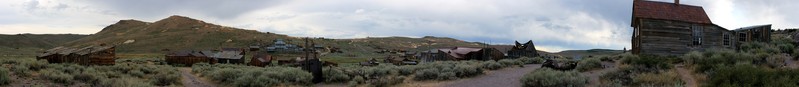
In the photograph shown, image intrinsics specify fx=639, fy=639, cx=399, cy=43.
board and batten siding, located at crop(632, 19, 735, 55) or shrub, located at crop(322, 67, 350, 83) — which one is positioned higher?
board and batten siding, located at crop(632, 19, 735, 55)

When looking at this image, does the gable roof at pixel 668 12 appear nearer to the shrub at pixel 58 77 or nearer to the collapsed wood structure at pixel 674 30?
the collapsed wood structure at pixel 674 30

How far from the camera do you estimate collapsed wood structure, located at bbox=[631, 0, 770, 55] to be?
25.0 metres

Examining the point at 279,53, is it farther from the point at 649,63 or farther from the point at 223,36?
the point at 649,63

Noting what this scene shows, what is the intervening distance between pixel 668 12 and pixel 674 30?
798 mm

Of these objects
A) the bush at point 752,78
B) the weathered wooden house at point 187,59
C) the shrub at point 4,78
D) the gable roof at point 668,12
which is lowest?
the weathered wooden house at point 187,59

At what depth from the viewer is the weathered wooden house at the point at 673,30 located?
24969mm

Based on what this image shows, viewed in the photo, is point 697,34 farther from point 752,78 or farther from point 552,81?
point 752,78

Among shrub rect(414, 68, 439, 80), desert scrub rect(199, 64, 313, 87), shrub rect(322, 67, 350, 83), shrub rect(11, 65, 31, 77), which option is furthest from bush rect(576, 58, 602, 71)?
shrub rect(11, 65, 31, 77)

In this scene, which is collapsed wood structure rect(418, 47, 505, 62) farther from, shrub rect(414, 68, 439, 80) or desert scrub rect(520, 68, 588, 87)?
desert scrub rect(520, 68, 588, 87)

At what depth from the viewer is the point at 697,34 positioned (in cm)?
2575

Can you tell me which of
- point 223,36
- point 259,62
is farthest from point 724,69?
point 223,36

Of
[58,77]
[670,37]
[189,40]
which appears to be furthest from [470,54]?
[189,40]

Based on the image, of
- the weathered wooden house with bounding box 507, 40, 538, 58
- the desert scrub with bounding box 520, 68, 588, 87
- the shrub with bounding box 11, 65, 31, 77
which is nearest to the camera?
the desert scrub with bounding box 520, 68, 588, 87

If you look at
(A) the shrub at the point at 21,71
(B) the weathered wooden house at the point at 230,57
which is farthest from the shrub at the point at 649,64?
(B) the weathered wooden house at the point at 230,57
